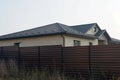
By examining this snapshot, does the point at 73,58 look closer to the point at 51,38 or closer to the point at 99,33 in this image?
the point at 51,38

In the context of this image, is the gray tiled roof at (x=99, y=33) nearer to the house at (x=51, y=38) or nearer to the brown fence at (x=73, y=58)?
the house at (x=51, y=38)

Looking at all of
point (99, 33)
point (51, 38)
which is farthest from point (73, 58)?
point (99, 33)

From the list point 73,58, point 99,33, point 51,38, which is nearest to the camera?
point 73,58

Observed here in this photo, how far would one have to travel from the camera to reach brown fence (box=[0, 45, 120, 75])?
8992mm

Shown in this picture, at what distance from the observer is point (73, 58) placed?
1009 centimetres

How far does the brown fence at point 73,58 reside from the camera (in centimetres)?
899

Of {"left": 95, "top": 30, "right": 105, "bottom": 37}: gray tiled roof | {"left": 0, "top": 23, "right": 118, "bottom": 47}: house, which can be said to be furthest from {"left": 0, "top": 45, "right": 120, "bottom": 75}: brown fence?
{"left": 95, "top": 30, "right": 105, "bottom": 37}: gray tiled roof

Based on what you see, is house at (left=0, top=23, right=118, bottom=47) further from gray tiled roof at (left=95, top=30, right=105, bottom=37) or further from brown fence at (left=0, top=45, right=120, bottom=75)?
brown fence at (left=0, top=45, right=120, bottom=75)

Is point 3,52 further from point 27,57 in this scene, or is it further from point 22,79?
point 22,79

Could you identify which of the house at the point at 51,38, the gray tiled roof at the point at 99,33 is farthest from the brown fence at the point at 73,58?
the gray tiled roof at the point at 99,33

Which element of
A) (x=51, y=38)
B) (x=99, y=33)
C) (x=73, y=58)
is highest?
(x=99, y=33)

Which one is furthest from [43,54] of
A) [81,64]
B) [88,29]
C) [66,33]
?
[88,29]

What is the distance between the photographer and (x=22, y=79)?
8867mm

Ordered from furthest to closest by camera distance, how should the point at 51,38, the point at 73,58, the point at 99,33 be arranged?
1. the point at 99,33
2. the point at 51,38
3. the point at 73,58
